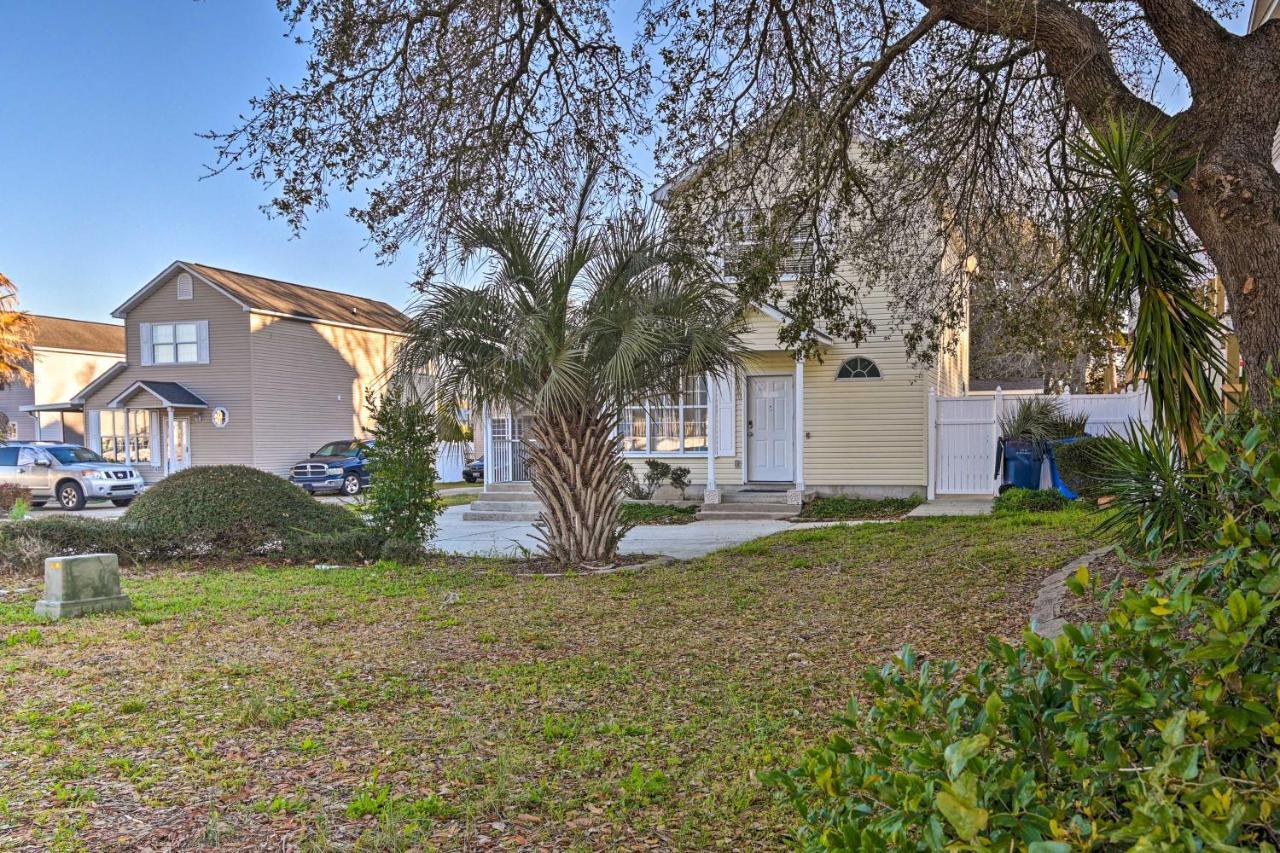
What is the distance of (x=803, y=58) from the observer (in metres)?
8.29

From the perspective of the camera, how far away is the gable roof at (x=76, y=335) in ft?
104

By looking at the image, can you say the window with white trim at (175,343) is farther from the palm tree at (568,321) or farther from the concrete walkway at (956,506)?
the concrete walkway at (956,506)

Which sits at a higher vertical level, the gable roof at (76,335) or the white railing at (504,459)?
the gable roof at (76,335)

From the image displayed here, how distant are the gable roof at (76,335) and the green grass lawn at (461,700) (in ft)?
93.2

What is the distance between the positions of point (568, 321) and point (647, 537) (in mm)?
4680

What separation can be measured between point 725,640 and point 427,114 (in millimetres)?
5624

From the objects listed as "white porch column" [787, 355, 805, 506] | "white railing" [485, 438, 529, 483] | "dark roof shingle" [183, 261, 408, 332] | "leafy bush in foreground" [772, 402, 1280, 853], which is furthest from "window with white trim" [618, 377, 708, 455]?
"leafy bush in foreground" [772, 402, 1280, 853]

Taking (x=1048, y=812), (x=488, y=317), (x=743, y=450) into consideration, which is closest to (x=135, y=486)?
(x=743, y=450)

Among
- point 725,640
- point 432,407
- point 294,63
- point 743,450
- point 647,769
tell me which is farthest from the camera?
point 743,450

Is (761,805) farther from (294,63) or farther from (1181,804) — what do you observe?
(294,63)

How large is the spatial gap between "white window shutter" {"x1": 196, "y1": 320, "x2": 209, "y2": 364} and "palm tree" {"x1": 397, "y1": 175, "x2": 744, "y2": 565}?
20.2 metres

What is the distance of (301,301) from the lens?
28.7m

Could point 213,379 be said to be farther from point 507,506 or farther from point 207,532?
point 207,532

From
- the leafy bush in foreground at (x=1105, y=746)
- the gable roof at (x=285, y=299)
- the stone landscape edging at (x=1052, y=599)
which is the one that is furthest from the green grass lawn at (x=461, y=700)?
the gable roof at (x=285, y=299)
